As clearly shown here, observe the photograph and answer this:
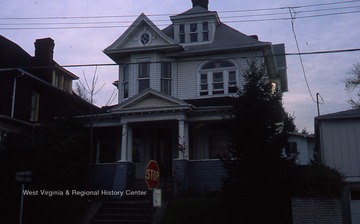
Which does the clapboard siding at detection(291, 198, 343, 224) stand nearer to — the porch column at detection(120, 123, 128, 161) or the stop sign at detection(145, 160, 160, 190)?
the stop sign at detection(145, 160, 160, 190)

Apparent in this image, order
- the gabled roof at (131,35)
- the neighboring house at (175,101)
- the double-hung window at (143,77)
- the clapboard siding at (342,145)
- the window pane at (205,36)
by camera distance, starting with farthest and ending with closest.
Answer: the window pane at (205,36) < the double-hung window at (143,77) < the gabled roof at (131,35) < the neighboring house at (175,101) < the clapboard siding at (342,145)

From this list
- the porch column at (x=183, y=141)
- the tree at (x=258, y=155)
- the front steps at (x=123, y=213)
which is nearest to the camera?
the tree at (x=258, y=155)

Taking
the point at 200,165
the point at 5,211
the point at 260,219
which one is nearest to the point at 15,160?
the point at 5,211

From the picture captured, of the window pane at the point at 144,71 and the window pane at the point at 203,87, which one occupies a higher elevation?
the window pane at the point at 144,71

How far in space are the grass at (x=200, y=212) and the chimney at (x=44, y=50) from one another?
55.4ft

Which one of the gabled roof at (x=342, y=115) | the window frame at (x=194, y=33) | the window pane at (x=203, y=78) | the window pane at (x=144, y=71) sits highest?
the window frame at (x=194, y=33)

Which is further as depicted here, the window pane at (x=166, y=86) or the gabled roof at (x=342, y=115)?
the window pane at (x=166, y=86)

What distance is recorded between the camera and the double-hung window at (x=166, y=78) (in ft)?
76.5

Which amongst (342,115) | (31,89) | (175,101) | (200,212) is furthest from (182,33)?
(200,212)

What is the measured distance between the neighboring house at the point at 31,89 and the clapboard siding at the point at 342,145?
38.0 ft

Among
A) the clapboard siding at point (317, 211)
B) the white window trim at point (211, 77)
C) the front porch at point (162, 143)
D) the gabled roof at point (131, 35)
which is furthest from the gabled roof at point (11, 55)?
the clapboard siding at point (317, 211)

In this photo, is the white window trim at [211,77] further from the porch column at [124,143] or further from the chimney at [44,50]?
the chimney at [44,50]

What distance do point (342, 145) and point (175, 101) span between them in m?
7.84

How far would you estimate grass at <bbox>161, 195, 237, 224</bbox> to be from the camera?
48.9 feet
